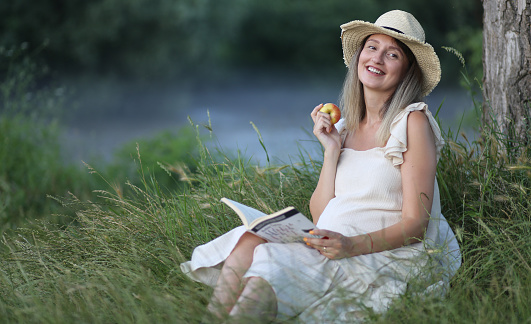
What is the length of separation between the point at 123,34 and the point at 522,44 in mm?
14674

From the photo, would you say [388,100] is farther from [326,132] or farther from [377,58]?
[326,132]

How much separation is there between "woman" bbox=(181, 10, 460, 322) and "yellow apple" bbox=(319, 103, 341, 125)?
2.0 inches

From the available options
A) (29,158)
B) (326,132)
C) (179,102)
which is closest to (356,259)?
(326,132)

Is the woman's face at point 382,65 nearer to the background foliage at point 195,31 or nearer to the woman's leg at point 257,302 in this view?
the woman's leg at point 257,302

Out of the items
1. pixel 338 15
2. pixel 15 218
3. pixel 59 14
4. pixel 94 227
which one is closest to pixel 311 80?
pixel 338 15

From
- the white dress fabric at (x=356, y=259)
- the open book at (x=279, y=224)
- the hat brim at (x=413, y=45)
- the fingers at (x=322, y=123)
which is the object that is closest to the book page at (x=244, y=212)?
the open book at (x=279, y=224)

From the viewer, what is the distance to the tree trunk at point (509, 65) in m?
3.37

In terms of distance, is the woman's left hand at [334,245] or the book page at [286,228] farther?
the woman's left hand at [334,245]

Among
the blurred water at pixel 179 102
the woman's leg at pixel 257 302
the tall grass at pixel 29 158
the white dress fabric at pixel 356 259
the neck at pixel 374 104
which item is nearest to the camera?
the woman's leg at pixel 257 302

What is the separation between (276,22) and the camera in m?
21.1

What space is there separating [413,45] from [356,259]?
1066 millimetres

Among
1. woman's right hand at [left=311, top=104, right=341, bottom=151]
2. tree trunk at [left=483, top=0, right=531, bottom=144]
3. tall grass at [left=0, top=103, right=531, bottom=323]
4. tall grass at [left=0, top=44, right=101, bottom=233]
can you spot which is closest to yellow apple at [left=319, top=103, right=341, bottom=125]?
woman's right hand at [left=311, top=104, right=341, bottom=151]

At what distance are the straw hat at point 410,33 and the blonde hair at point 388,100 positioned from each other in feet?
0.17

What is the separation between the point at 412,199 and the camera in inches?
101
